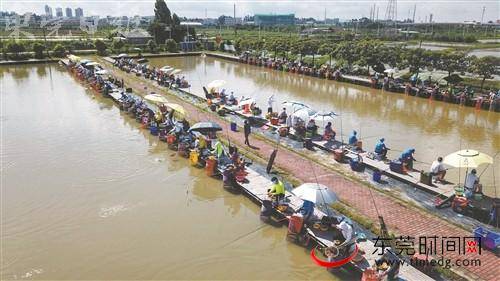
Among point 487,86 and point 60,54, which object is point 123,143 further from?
point 60,54

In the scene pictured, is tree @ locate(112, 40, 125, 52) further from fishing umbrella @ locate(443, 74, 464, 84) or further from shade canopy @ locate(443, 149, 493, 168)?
shade canopy @ locate(443, 149, 493, 168)

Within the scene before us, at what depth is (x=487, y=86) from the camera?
28109 mm

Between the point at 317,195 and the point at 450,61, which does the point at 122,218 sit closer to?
the point at 317,195

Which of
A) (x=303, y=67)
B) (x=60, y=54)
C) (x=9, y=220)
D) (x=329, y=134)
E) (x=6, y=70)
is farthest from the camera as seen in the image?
(x=60, y=54)

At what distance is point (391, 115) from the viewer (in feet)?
76.5

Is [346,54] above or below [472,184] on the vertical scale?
above

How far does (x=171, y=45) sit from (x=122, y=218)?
157 feet

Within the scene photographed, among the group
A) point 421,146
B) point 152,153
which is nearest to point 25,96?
point 152,153

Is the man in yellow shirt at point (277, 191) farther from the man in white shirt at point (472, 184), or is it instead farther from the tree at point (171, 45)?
the tree at point (171, 45)

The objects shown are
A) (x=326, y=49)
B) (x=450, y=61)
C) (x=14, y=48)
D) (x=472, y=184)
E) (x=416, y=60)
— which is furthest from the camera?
(x=14, y=48)

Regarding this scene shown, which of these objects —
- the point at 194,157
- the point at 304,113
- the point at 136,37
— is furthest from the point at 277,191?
the point at 136,37

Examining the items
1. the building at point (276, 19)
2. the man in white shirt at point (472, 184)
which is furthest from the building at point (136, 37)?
the building at point (276, 19)

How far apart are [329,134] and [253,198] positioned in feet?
20.3

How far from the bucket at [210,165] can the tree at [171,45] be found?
4523 centimetres
